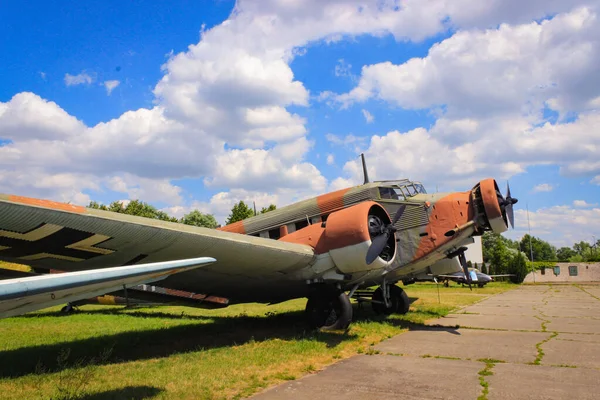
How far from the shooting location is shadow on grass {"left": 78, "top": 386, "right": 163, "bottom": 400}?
15.2 feet

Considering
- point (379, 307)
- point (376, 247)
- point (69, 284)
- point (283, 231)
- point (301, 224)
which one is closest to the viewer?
point (69, 284)

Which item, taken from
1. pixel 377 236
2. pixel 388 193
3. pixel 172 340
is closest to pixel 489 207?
pixel 388 193

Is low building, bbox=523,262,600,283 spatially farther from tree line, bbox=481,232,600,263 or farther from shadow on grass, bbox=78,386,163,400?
shadow on grass, bbox=78,386,163,400

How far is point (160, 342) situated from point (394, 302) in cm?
723

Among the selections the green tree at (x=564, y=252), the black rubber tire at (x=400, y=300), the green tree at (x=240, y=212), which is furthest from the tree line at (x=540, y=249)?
the black rubber tire at (x=400, y=300)

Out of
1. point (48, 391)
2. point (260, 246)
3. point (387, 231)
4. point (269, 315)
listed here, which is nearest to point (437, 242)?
point (387, 231)

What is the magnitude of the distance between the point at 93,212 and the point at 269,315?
8.47 metres

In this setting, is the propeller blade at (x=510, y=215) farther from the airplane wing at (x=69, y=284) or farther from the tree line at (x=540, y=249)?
the tree line at (x=540, y=249)

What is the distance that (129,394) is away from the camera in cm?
477

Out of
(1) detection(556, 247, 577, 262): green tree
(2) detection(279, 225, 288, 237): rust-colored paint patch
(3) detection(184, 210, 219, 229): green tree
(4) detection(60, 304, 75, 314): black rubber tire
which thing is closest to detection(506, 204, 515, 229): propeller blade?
(2) detection(279, 225, 288, 237): rust-colored paint patch

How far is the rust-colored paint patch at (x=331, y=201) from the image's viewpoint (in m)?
10.5

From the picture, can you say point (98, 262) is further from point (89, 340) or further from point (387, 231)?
point (387, 231)

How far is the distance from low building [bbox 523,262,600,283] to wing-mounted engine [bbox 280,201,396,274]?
41.3 meters

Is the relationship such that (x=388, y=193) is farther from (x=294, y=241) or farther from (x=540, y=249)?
(x=540, y=249)
